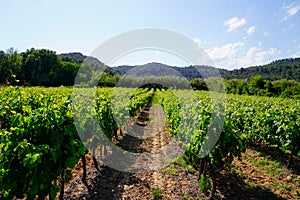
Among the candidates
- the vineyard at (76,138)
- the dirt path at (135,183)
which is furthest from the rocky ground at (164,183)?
the vineyard at (76,138)

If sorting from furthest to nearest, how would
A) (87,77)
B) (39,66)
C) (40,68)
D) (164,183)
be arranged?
(87,77), (39,66), (40,68), (164,183)

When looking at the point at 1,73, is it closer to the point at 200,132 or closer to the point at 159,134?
the point at 159,134

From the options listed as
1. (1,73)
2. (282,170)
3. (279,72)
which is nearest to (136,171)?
(282,170)

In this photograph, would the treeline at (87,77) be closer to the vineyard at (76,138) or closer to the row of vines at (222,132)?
the row of vines at (222,132)

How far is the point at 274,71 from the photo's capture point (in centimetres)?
13525

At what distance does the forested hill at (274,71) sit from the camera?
115875 millimetres

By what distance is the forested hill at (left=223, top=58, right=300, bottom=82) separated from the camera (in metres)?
116

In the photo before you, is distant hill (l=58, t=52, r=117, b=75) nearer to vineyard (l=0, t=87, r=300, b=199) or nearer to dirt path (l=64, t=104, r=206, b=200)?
vineyard (l=0, t=87, r=300, b=199)

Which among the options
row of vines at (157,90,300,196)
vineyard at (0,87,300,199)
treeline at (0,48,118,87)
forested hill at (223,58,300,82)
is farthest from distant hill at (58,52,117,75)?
forested hill at (223,58,300,82)

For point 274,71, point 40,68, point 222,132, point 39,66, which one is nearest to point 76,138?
point 222,132

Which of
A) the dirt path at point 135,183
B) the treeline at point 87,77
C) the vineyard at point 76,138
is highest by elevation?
the treeline at point 87,77

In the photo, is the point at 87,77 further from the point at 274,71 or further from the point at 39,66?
the point at 274,71

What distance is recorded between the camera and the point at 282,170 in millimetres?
7469

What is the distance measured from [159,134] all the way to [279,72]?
138552 mm
